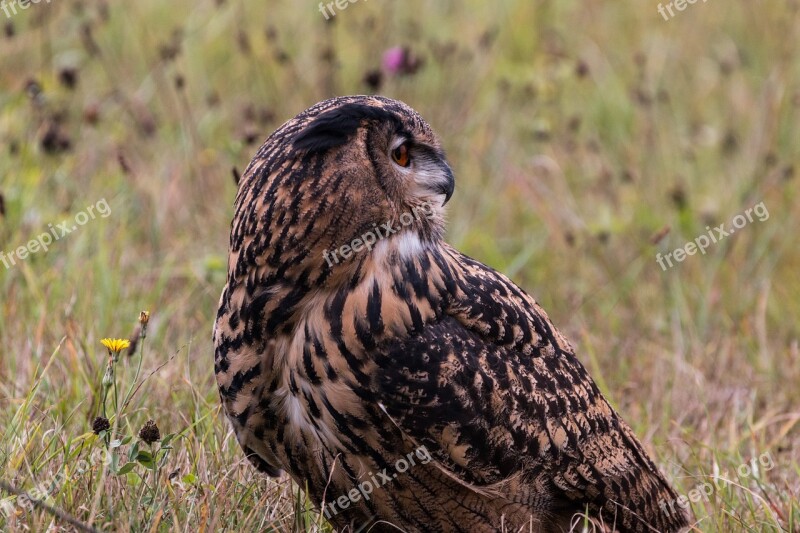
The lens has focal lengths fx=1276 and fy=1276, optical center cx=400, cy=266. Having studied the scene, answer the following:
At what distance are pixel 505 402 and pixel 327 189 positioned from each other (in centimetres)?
72

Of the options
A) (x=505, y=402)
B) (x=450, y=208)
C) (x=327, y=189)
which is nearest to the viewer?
(x=327, y=189)

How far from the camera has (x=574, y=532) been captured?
11.5ft

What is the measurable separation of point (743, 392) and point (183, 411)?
7.62 ft

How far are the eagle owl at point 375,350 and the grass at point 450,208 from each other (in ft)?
1.17

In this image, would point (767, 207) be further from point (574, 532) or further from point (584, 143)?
point (574, 532)

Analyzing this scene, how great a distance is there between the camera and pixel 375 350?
122 inches

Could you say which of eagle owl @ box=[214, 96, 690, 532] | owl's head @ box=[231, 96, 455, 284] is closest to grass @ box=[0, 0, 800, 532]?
eagle owl @ box=[214, 96, 690, 532]

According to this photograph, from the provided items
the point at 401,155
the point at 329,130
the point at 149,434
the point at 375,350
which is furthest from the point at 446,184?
the point at 149,434

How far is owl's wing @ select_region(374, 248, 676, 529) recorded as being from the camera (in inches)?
123

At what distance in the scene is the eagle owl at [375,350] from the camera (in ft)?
10.1

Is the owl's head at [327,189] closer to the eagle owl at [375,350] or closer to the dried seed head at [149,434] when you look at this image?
the eagle owl at [375,350]

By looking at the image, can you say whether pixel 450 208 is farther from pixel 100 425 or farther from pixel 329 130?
pixel 100 425

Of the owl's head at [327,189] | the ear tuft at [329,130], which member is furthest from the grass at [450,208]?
the ear tuft at [329,130]

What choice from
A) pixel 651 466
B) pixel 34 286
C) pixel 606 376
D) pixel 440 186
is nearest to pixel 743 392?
pixel 606 376
